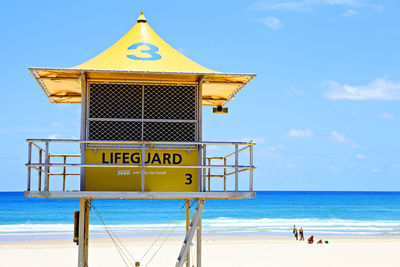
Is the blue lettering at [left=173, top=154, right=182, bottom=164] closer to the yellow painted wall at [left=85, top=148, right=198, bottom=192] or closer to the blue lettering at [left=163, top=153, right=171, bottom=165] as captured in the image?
the yellow painted wall at [left=85, top=148, right=198, bottom=192]

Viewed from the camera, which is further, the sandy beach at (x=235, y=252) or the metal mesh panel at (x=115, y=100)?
the sandy beach at (x=235, y=252)

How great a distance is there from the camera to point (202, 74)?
505 inches

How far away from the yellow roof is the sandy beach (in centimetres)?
1604

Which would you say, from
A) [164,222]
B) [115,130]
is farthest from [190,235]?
[164,222]

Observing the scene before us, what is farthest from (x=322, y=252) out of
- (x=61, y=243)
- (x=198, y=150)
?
(x=198, y=150)

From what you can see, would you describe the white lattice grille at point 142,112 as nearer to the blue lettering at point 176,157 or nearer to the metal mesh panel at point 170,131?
the metal mesh panel at point 170,131

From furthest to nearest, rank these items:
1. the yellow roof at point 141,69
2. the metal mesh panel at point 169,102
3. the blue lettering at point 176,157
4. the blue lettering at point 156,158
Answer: the metal mesh panel at point 169,102 < the blue lettering at point 176,157 < the blue lettering at point 156,158 < the yellow roof at point 141,69

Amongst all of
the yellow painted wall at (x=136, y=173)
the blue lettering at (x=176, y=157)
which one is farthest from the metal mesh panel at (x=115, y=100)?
the blue lettering at (x=176, y=157)

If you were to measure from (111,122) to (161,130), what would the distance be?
1043 millimetres

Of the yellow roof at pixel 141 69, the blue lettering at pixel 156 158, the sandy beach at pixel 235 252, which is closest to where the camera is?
the yellow roof at pixel 141 69

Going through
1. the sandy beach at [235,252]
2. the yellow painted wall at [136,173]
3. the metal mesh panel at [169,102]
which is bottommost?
the sandy beach at [235,252]

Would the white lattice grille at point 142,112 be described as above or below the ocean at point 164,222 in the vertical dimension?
above

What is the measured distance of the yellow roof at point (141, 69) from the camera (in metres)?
12.8

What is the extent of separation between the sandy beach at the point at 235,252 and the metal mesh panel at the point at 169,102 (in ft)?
53.1
